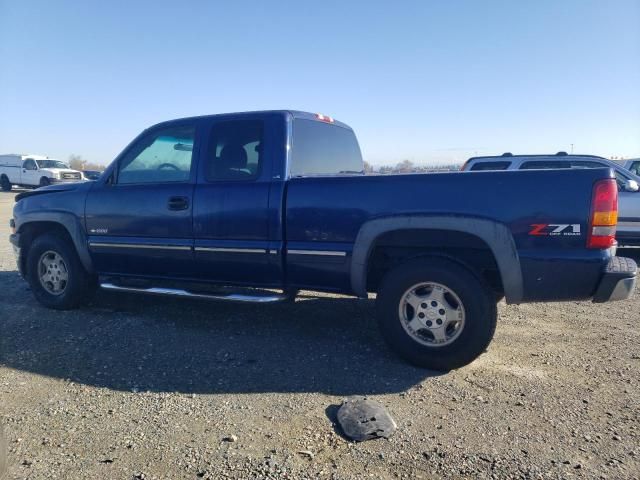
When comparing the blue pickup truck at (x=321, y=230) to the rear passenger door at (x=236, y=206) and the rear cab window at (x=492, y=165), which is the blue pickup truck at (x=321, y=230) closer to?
the rear passenger door at (x=236, y=206)

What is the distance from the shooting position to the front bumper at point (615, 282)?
3.39m

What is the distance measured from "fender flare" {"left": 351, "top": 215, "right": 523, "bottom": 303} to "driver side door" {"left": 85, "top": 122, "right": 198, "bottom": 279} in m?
1.77

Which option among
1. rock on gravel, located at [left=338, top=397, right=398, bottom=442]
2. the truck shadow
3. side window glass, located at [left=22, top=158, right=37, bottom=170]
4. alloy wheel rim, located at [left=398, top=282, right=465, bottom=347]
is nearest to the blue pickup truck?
alloy wheel rim, located at [left=398, top=282, right=465, bottom=347]

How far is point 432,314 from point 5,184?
3359cm

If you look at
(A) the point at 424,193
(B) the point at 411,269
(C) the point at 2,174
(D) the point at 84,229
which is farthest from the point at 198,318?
(C) the point at 2,174

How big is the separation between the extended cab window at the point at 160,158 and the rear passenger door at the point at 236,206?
→ 0.26 metres

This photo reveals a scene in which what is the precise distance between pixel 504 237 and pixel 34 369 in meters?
3.75

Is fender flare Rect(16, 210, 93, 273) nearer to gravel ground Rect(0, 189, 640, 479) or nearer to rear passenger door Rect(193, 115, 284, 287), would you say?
gravel ground Rect(0, 189, 640, 479)

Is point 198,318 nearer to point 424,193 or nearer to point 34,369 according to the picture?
point 34,369

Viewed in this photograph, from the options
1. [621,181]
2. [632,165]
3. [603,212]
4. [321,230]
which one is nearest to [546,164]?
[621,181]

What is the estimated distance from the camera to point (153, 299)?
5.86 metres

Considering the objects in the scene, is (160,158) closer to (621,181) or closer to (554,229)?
(554,229)

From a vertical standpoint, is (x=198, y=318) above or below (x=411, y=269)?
below

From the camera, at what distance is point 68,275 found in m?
5.29
